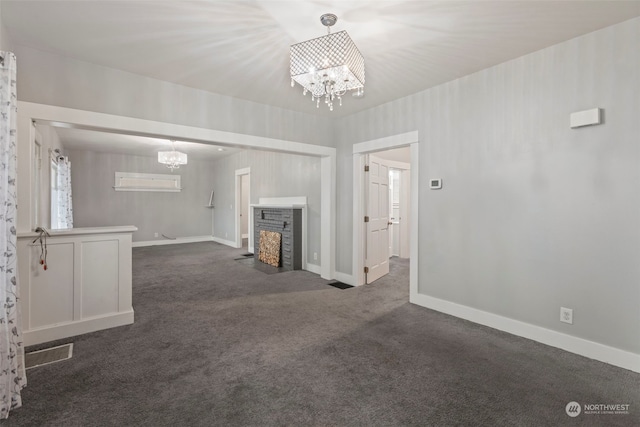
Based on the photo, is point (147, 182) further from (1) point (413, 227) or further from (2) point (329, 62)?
(2) point (329, 62)

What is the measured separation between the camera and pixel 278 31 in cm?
231

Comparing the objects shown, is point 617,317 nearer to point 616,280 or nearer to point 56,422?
point 616,280

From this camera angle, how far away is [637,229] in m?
2.18

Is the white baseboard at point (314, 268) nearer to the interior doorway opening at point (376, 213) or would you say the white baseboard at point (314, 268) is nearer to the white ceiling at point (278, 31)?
the interior doorway opening at point (376, 213)

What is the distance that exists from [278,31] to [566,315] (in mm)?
3403

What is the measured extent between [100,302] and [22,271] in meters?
0.67

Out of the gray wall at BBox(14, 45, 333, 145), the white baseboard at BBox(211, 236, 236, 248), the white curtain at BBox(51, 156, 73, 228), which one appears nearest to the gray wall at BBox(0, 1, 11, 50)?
the gray wall at BBox(14, 45, 333, 145)

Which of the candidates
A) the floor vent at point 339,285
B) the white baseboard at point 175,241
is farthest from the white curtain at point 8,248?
the white baseboard at point 175,241

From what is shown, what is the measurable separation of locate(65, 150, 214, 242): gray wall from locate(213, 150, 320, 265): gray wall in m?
0.56

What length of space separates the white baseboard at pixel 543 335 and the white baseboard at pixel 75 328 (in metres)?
3.39

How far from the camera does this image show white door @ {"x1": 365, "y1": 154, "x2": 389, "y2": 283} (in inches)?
178

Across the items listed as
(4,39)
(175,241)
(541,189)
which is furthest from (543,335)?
(175,241)

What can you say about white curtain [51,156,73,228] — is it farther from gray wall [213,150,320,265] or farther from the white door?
the white door

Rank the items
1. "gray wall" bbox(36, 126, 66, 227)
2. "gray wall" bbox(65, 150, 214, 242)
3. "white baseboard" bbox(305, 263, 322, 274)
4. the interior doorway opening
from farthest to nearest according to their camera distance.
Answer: "gray wall" bbox(65, 150, 214, 242)
"white baseboard" bbox(305, 263, 322, 274)
the interior doorway opening
"gray wall" bbox(36, 126, 66, 227)
